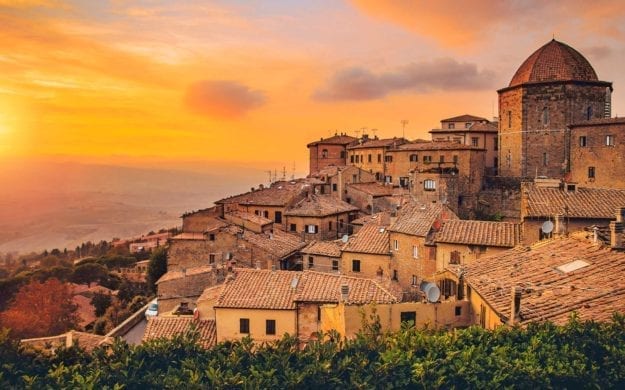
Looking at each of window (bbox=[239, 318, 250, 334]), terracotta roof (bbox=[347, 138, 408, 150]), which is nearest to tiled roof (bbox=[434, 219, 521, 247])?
window (bbox=[239, 318, 250, 334])

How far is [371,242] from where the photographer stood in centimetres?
3375

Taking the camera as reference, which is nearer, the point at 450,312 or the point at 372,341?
the point at 372,341

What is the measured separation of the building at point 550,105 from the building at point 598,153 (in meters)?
2.80

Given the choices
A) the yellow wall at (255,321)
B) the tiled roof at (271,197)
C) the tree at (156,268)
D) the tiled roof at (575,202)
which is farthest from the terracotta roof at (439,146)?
the yellow wall at (255,321)

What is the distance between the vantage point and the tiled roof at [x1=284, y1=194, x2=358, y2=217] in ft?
151

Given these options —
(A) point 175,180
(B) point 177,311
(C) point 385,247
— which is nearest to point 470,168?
(C) point 385,247

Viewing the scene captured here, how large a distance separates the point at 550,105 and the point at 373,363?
40.4m

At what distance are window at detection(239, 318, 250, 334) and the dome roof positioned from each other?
36088 millimetres

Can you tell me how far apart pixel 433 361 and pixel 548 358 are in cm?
248

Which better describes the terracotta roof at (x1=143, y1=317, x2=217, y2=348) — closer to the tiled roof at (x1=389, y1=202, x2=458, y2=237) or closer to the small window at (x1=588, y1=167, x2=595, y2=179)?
the tiled roof at (x1=389, y1=202, x2=458, y2=237)

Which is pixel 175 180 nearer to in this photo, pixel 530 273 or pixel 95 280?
pixel 95 280

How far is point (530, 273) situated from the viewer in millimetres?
17812

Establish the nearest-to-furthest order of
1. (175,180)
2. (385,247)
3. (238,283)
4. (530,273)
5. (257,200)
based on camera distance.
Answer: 1. (530,273)
2. (238,283)
3. (385,247)
4. (257,200)
5. (175,180)

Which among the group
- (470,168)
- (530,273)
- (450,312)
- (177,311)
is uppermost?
(470,168)
